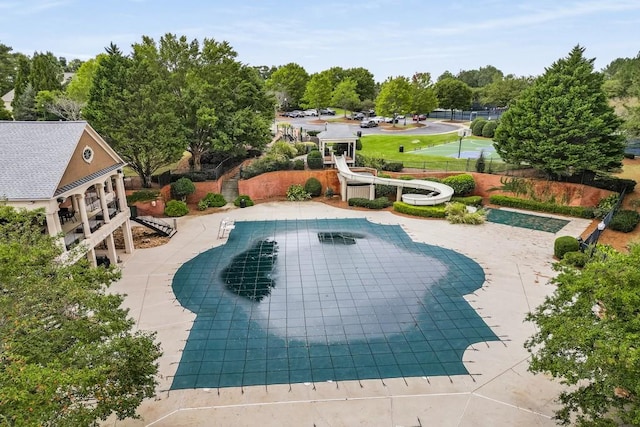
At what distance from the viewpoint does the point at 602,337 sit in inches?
338

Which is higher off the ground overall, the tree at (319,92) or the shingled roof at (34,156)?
the tree at (319,92)

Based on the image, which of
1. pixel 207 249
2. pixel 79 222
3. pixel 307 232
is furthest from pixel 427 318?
pixel 79 222

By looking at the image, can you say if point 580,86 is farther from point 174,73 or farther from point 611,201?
point 174,73

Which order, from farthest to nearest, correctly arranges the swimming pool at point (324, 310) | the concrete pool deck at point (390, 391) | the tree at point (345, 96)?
the tree at point (345, 96) < the swimming pool at point (324, 310) < the concrete pool deck at point (390, 391)

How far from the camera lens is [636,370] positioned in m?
7.73

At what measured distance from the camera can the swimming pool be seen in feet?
46.2

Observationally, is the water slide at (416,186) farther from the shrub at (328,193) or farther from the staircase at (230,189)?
the staircase at (230,189)

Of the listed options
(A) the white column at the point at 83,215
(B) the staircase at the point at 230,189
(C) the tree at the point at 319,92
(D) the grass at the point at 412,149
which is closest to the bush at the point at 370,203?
(D) the grass at the point at 412,149

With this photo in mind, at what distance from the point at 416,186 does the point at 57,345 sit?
2822cm

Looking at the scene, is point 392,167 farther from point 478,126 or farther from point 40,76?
point 40,76

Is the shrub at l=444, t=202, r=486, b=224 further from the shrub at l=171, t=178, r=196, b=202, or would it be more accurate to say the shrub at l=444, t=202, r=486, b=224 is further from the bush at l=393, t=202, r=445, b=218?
the shrub at l=171, t=178, r=196, b=202

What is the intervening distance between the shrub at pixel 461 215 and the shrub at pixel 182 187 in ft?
67.1

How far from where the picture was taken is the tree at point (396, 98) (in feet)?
212

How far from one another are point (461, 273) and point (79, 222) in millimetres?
20491
